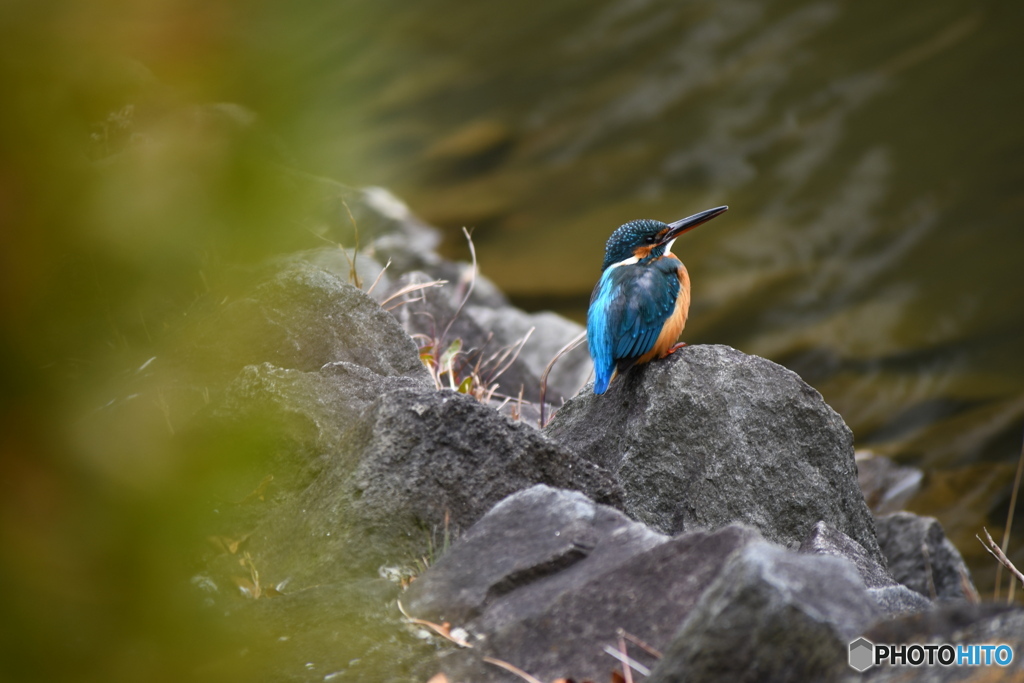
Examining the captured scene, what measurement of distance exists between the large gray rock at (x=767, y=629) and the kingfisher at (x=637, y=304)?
58.7 inches

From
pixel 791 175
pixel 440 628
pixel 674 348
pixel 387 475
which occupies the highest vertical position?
pixel 791 175

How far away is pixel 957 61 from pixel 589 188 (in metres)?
4.58

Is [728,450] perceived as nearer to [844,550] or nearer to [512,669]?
[844,550]

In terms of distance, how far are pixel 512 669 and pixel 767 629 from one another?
1.69ft

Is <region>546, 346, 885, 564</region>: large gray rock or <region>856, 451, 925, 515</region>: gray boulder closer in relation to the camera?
<region>546, 346, 885, 564</region>: large gray rock

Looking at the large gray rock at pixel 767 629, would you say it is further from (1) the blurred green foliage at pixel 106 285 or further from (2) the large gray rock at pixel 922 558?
(2) the large gray rock at pixel 922 558

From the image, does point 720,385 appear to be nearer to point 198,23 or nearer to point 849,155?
point 198,23

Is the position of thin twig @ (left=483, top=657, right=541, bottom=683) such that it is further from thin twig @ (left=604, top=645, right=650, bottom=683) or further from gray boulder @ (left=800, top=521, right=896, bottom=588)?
gray boulder @ (left=800, top=521, right=896, bottom=588)

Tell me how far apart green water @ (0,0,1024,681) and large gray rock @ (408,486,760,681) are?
0.45 m

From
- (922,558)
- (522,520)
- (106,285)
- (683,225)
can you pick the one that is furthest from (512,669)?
(922,558)

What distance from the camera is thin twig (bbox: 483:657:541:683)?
1670 millimetres

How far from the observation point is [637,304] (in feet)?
9.82

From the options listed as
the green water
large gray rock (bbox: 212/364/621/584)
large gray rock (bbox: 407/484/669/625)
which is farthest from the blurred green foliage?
large gray rock (bbox: 212/364/621/584)

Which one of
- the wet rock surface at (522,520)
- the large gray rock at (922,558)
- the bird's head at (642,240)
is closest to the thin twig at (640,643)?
the wet rock surface at (522,520)
